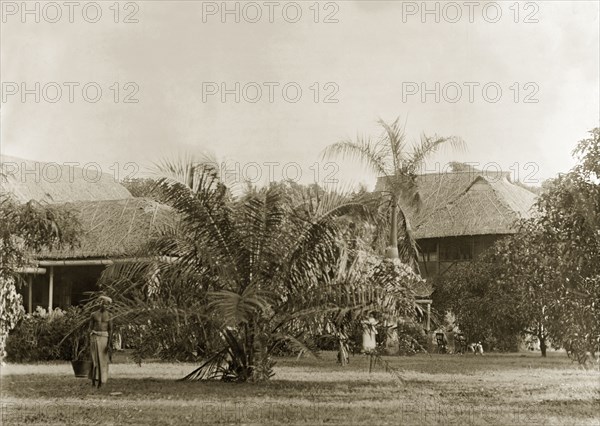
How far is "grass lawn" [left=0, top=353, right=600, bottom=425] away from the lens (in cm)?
1034

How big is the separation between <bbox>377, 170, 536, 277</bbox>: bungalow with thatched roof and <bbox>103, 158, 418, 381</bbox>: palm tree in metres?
15.8

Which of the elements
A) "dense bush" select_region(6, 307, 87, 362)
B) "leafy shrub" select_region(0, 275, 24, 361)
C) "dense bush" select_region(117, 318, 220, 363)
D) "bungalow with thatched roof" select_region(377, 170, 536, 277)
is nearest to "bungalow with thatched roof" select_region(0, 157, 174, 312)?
"dense bush" select_region(6, 307, 87, 362)

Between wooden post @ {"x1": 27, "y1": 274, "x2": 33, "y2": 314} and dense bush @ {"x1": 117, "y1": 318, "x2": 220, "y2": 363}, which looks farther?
wooden post @ {"x1": 27, "y1": 274, "x2": 33, "y2": 314}

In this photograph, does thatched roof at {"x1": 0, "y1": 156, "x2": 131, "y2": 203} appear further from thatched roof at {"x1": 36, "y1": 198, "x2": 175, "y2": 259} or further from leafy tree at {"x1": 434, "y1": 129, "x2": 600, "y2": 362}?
leafy tree at {"x1": 434, "y1": 129, "x2": 600, "y2": 362}

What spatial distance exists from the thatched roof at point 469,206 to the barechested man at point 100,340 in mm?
17313

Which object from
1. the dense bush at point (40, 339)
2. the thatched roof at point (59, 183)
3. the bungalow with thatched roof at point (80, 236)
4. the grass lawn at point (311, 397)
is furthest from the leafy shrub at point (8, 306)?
→ the thatched roof at point (59, 183)

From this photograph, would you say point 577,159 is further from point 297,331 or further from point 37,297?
point 37,297

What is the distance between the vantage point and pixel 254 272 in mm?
14273

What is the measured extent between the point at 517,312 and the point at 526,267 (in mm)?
6819

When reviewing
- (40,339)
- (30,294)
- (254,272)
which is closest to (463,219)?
(30,294)

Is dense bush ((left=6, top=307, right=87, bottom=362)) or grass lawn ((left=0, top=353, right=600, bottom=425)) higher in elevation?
dense bush ((left=6, top=307, right=87, bottom=362))

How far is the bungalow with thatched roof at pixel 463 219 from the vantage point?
3039cm

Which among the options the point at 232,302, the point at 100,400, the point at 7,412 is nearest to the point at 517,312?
the point at 232,302

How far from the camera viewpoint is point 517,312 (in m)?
23.6
